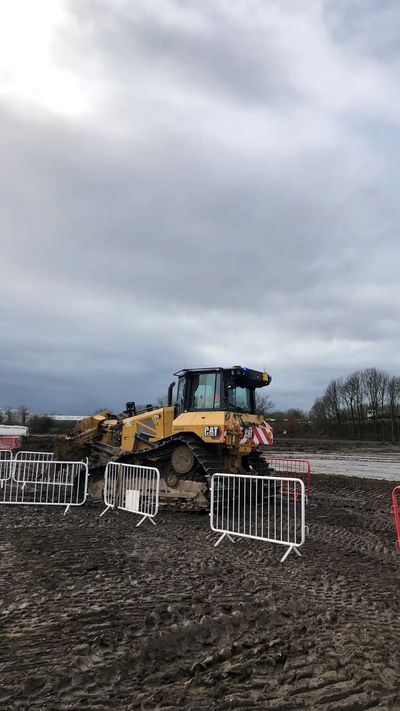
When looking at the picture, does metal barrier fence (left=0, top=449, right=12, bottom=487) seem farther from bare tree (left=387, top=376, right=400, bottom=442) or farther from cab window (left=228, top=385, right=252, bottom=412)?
bare tree (left=387, top=376, right=400, bottom=442)

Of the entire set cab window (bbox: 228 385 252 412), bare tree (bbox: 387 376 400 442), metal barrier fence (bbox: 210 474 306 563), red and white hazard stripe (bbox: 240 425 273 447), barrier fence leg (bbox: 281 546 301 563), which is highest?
bare tree (bbox: 387 376 400 442)

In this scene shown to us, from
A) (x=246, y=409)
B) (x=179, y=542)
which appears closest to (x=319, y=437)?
(x=246, y=409)

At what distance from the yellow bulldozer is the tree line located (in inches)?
2166

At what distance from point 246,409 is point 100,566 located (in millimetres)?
6645

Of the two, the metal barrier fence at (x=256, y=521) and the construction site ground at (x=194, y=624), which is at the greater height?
the metal barrier fence at (x=256, y=521)

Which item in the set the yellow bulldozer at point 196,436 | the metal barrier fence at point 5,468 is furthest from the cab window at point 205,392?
the metal barrier fence at point 5,468

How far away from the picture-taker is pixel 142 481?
10.7 metres

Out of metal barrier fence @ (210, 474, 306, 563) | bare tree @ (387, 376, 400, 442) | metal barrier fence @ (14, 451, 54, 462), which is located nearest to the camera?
metal barrier fence @ (210, 474, 306, 563)

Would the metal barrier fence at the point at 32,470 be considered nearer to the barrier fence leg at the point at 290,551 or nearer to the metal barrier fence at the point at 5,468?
the metal barrier fence at the point at 5,468

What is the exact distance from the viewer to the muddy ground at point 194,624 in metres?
3.47

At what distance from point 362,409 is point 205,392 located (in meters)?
59.7

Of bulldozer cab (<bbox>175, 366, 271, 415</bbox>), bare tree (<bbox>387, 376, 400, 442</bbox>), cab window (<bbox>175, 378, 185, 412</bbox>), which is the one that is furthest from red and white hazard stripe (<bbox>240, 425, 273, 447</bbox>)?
bare tree (<bbox>387, 376, 400, 442</bbox>)

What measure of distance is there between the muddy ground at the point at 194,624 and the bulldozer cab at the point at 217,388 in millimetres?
3911

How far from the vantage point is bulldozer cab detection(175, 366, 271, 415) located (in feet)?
38.1
